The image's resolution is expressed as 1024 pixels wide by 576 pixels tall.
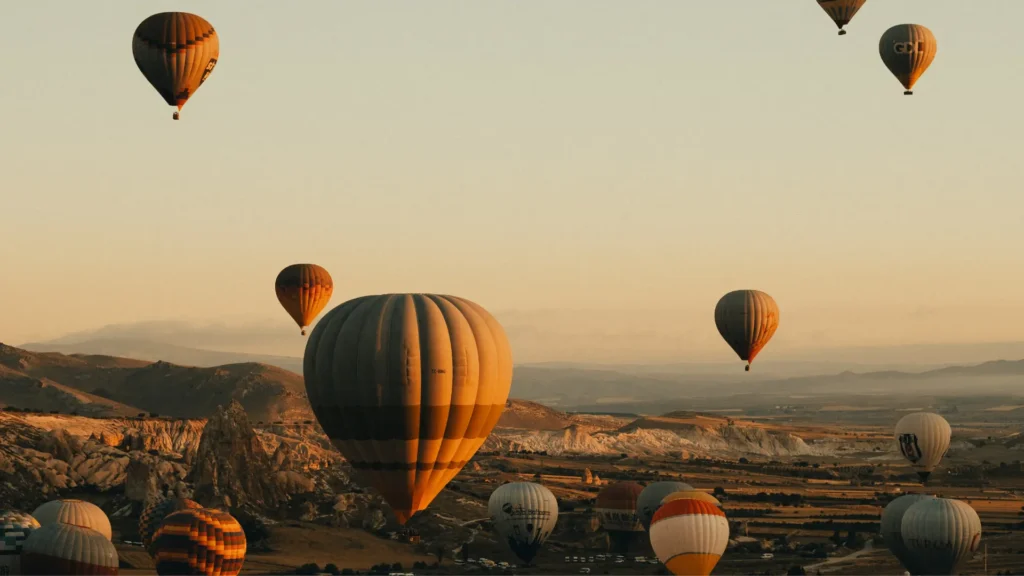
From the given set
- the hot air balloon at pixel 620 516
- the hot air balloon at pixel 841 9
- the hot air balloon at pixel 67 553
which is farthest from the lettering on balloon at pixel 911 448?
the hot air balloon at pixel 67 553

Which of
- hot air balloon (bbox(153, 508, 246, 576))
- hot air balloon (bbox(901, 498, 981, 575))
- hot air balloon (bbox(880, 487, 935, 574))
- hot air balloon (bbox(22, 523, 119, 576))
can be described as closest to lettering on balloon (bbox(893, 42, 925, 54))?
hot air balloon (bbox(880, 487, 935, 574))

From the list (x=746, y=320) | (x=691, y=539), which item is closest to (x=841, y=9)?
(x=746, y=320)

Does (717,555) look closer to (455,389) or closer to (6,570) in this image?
(455,389)

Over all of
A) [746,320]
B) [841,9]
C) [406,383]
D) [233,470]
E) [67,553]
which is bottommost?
[67,553]

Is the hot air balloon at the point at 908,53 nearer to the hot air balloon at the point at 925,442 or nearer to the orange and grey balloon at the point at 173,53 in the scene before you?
the hot air balloon at the point at 925,442

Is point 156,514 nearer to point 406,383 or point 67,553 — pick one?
point 67,553

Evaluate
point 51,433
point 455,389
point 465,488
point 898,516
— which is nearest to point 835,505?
point 465,488

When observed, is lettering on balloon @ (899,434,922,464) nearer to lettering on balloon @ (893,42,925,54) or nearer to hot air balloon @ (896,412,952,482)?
hot air balloon @ (896,412,952,482)

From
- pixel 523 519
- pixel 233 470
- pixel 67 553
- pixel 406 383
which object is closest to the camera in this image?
pixel 406 383
